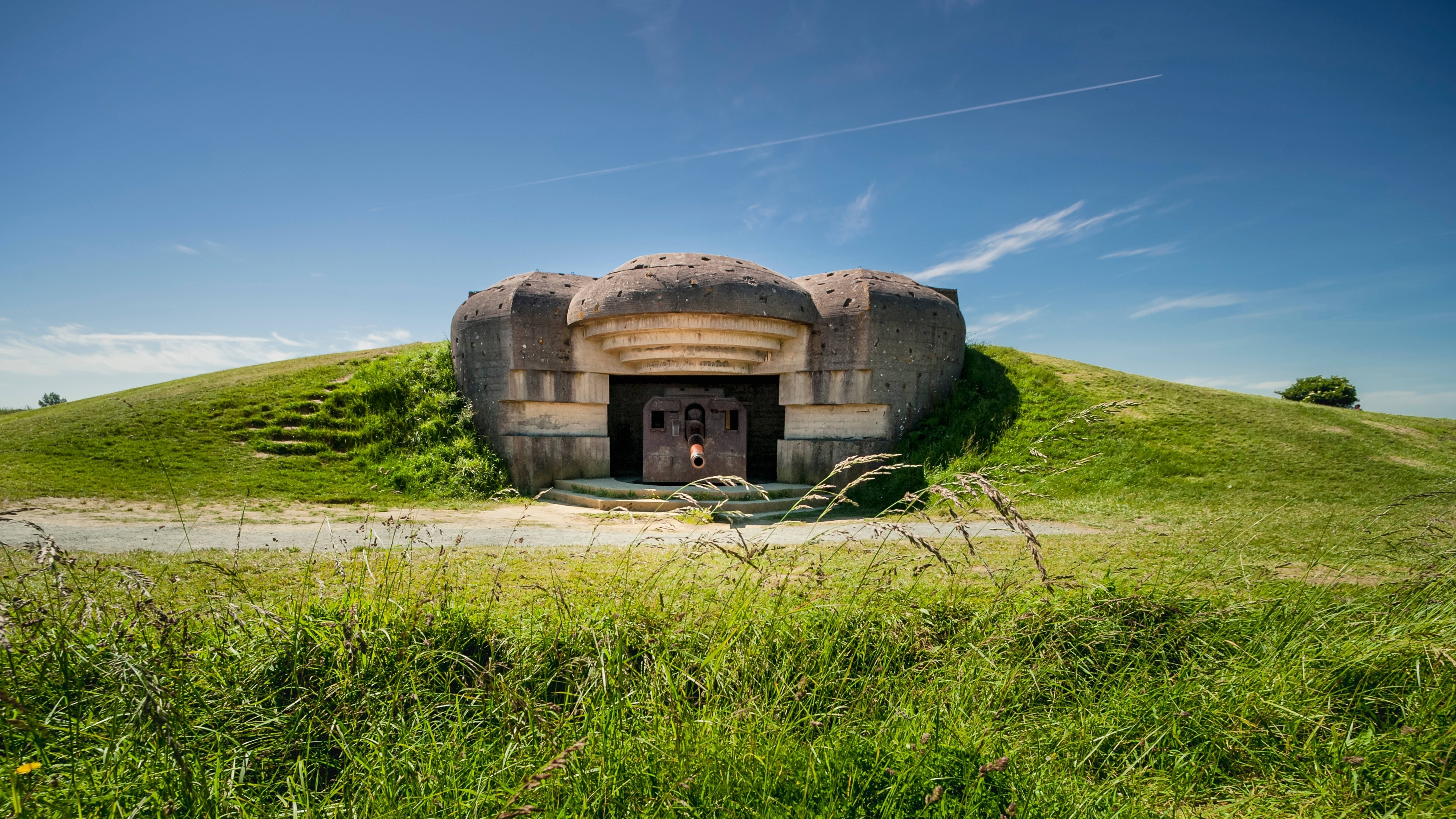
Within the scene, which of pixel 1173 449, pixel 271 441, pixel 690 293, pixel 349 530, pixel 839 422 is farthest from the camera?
pixel 271 441

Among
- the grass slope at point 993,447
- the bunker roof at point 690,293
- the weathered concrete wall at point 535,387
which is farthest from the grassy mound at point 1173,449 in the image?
the weathered concrete wall at point 535,387

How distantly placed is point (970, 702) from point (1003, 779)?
455 mm

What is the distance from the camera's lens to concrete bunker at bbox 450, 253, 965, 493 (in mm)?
8992

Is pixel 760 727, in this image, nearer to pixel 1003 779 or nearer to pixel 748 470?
pixel 1003 779

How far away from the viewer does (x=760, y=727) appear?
1876mm

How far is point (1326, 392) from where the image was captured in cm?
1689

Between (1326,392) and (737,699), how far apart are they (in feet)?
71.6

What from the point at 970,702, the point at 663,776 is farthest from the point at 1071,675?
the point at 663,776

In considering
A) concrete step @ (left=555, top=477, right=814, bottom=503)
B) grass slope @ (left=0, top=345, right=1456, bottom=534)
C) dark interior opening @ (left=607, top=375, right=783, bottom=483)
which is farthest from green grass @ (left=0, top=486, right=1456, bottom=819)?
dark interior opening @ (left=607, top=375, right=783, bottom=483)

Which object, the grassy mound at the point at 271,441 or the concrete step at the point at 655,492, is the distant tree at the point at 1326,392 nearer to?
the concrete step at the point at 655,492

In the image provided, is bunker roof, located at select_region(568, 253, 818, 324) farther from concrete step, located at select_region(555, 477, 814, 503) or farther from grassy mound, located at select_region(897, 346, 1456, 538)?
grassy mound, located at select_region(897, 346, 1456, 538)

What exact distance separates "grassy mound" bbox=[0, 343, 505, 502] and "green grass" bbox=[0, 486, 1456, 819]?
6.03 metres

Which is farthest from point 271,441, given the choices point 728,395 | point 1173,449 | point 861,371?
point 1173,449

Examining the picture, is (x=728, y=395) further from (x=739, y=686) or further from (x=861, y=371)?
(x=739, y=686)
